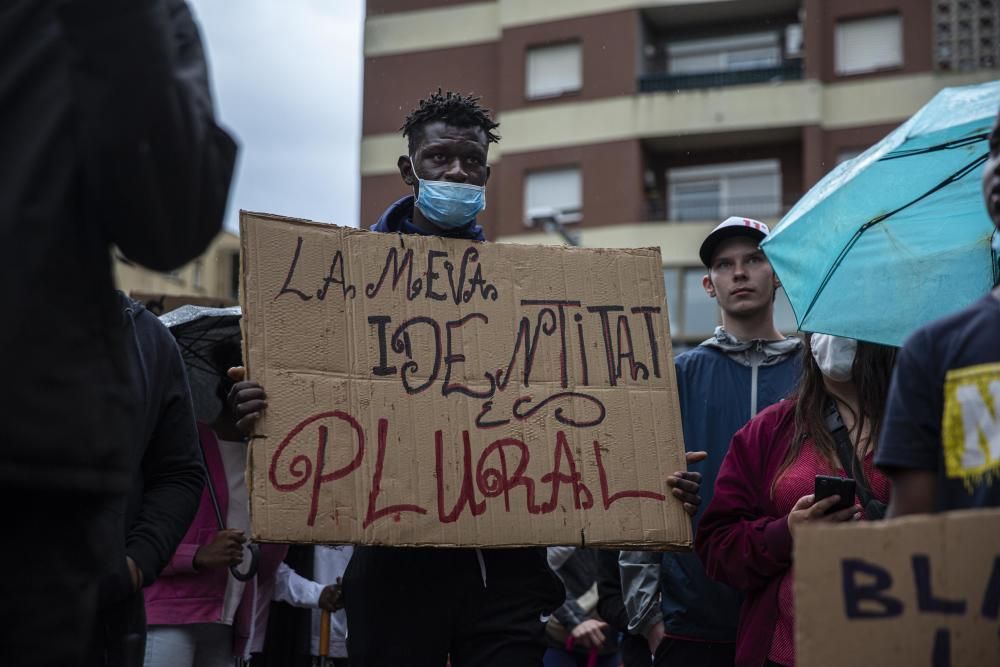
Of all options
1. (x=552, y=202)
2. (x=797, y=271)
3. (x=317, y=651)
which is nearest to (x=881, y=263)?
(x=797, y=271)

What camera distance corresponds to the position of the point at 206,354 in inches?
206

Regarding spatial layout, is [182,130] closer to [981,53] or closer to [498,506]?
[498,506]

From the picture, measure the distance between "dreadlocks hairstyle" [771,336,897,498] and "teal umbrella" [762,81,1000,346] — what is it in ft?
0.53

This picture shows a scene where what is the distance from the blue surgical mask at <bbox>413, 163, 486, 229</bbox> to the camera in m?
4.07

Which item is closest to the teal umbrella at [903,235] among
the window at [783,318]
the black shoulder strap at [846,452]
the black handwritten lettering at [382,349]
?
the black shoulder strap at [846,452]

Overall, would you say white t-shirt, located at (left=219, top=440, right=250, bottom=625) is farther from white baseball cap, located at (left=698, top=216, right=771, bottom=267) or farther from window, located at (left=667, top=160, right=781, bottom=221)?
window, located at (left=667, top=160, right=781, bottom=221)

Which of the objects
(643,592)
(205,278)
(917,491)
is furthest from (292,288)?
(205,278)

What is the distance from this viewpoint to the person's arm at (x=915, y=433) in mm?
2271

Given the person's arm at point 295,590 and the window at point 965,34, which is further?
the window at point 965,34

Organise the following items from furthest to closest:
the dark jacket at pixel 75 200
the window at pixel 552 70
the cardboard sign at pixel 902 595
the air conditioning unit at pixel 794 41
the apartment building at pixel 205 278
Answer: the apartment building at pixel 205 278
the window at pixel 552 70
the air conditioning unit at pixel 794 41
the cardboard sign at pixel 902 595
the dark jacket at pixel 75 200

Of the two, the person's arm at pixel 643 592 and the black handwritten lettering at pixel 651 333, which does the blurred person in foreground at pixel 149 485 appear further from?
the person's arm at pixel 643 592

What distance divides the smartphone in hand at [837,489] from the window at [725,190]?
22506mm

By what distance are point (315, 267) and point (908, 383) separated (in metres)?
1.95

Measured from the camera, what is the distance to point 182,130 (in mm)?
1983
